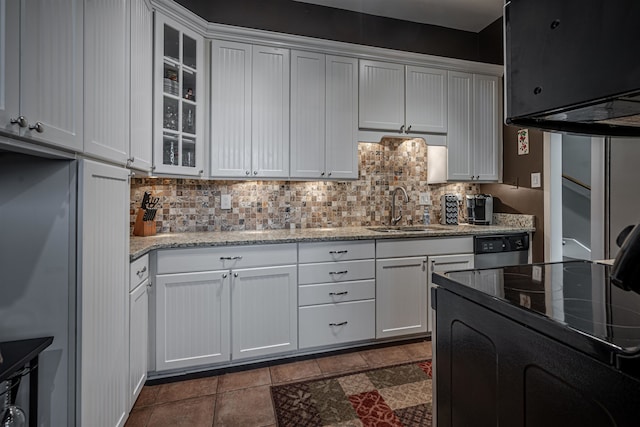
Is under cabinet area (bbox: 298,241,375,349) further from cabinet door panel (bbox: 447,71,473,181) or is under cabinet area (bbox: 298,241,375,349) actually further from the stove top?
the stove top

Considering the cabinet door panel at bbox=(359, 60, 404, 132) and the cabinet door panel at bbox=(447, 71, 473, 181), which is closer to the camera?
the cabinet door panel at bbox=(359, 60, 404, 132)

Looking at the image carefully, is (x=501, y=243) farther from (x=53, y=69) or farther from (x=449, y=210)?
(x=53, y=69)

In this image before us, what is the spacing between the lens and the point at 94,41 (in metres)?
1.27

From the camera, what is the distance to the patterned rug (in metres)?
1.80

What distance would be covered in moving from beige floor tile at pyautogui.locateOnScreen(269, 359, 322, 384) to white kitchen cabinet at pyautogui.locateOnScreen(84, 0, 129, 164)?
66.6 inches

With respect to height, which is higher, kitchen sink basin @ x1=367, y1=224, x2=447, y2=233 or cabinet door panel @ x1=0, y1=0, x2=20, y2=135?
cabinet door panel @ x1=0, y1=0, x2=20, y2=135

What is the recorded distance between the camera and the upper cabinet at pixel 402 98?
2.89 m

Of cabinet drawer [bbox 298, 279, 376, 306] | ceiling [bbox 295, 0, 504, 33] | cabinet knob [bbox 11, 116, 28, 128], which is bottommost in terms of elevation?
cabinet drawer [bbox 298, 279, 376, 306]

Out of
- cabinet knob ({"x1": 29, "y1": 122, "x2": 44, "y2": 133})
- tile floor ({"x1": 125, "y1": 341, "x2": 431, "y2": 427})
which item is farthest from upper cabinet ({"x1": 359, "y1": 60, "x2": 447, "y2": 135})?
cabinet knob ({"x1": 29, "y1": 122, "x2": 44, "y2": 133})

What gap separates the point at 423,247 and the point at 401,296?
0.45 metres

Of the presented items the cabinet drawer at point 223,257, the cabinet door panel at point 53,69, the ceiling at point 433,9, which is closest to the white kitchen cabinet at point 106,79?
the cabinet door panel at point 53,69

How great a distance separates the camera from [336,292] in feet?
8.30

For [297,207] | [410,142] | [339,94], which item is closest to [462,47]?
[410,142]

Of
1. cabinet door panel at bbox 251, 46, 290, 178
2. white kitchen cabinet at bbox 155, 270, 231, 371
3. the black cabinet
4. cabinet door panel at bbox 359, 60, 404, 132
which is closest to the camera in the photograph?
the black cabinet
